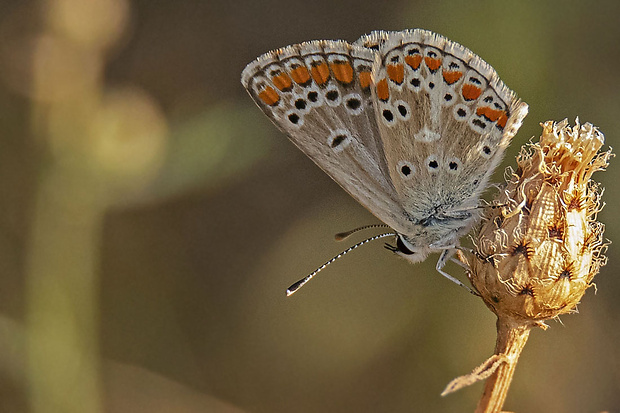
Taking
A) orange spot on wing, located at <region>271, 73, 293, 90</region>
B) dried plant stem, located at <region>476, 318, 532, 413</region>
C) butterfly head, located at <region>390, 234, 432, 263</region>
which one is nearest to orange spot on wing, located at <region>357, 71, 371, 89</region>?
orange spot on wing, located at <region>271, 73, 293, 90</region>

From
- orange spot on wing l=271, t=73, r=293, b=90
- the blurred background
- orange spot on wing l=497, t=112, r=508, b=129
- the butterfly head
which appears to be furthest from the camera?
the blurred background

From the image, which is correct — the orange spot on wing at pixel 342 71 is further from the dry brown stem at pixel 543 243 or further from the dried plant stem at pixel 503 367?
the dried plant stem at pixel 503 367

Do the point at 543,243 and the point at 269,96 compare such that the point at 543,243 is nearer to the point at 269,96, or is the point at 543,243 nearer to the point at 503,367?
the point at 503,367

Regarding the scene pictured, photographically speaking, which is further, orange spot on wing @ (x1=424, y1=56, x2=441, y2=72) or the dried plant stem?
orange spot on wing @ (x1=424, y1=56, x2=441, y2=72)

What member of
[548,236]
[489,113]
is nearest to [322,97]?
[489,113]

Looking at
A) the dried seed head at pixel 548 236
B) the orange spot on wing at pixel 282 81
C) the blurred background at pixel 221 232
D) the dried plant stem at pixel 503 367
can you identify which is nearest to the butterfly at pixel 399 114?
the orange spot on wing at pixel 282 81

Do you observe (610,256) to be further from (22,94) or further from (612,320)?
(22,94)

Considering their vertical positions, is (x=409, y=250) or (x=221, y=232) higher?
(x=221, y=232)

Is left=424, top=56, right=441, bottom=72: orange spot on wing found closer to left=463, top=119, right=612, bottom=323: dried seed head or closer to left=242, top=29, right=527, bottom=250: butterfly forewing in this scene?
left=242, top=29, right=527, bottom=250: butterfly forewing
